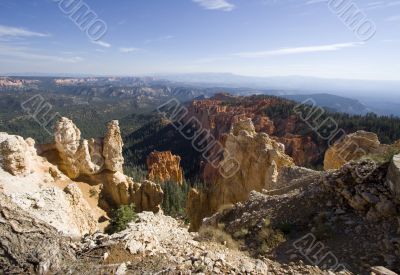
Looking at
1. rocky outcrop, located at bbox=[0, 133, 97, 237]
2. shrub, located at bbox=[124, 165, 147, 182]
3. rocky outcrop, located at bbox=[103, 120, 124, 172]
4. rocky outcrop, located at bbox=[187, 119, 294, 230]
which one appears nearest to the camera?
rocky outcrop, located at bbox=[0, 133, 97, 237]

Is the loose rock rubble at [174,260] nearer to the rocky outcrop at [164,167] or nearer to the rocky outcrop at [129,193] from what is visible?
the rocky outcrop at [129,193]

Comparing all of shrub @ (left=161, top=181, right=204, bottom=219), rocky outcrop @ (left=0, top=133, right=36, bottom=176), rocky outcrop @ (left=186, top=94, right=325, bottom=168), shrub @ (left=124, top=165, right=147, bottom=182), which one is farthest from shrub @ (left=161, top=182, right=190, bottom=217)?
rocky outcrop @ (left=0, top=133, right=36, bottom=176)

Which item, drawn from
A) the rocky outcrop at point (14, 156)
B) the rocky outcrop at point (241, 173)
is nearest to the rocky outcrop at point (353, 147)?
the rocky outcrop at point (241, 173)

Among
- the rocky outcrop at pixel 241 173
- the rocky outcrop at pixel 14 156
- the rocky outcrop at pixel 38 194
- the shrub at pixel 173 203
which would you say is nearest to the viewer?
Answer: the rocky outcrop at pixel 38 194

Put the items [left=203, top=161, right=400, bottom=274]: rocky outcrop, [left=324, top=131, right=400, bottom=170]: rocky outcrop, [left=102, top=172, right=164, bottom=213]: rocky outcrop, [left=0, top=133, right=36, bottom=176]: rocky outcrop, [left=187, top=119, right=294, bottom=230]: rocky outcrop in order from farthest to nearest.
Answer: [left=187, top=119, right=294, bottom=230]: rocky outcrop → [left=102, top=172, right=164, bottom=213]: rocky outcrop → [left=324, top=131, right=400, bottom=170]: rocky outcrop → [left=0, top=133, right=36, bottom=176]: rocky outcrop → [left=203, top=161, right=400, bottom=274]: rocky outcrop

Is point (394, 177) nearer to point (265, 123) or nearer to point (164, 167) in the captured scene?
point (164, 167)

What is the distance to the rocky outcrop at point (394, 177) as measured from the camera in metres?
8.30

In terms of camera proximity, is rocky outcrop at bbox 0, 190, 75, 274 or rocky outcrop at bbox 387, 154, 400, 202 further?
rocky outcrop at bbox 387, 154, 400, 202

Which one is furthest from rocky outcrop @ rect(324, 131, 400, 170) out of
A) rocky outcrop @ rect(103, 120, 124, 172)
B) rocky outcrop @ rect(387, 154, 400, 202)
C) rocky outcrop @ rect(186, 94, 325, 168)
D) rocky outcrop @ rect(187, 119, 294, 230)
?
rocky outcrop @ rect(186, 94, 325, 168)

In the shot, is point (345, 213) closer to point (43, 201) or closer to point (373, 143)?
point (43, 201)

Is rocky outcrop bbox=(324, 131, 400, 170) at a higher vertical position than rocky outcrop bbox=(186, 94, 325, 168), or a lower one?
higher

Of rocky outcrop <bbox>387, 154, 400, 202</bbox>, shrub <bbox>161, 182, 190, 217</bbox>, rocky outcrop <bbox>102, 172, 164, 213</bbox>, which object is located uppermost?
rocky outcrop <bbox>387, 154, 400, 202</bbox>

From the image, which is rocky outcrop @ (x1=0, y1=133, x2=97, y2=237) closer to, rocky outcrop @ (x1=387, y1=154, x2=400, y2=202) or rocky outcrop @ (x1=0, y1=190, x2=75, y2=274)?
rocky outcrop @ (x1=0, y1=190, x2=75, y2=274)

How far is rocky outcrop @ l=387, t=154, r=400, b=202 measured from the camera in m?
8.30
